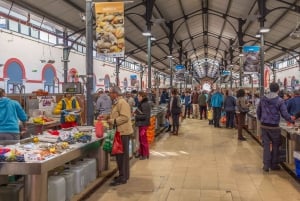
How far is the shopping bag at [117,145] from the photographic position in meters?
6.45

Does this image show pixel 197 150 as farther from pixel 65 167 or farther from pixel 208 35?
pixel 208 35

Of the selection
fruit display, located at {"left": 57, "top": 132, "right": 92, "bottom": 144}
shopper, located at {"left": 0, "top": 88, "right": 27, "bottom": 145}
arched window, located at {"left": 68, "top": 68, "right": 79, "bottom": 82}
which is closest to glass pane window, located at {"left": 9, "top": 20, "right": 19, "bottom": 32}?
arched window, located at {"left": 68, "top": 68, "right": 79, "bottom": 82}

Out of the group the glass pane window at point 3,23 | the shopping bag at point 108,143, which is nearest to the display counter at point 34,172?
the shopping bag at point 108,143

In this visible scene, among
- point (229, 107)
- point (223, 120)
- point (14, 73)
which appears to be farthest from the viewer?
point (223, 120)

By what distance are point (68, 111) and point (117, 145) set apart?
300 cm

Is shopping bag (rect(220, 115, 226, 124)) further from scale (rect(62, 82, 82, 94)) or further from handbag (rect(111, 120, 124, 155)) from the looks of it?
handbag (rect(111, 120, 124, 155))

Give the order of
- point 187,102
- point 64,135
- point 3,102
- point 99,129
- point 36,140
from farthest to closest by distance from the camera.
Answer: point 187,102 < point 99,129 < point 64,135 < point 3,102 < point 36,140

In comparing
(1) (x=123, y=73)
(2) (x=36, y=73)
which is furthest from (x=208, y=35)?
(2) (x=36, y=73)

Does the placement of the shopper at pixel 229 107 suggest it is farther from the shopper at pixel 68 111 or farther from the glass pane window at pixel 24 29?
the glass pane window at pixel 24 29

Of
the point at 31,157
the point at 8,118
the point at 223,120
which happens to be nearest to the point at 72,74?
the point at 223,120

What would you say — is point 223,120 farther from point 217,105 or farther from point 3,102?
point 3,102

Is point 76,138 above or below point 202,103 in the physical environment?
below

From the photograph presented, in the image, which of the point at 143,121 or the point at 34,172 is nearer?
the point at 34,172

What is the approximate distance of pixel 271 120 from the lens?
7438 mm
